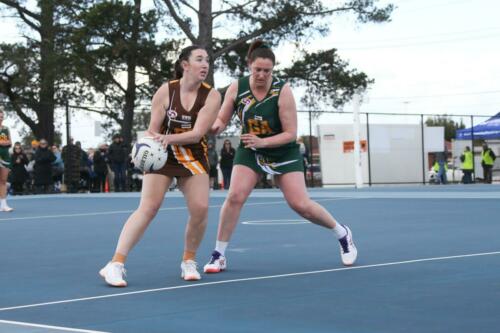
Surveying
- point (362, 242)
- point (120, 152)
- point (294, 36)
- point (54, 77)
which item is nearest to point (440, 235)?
point (362, 242)

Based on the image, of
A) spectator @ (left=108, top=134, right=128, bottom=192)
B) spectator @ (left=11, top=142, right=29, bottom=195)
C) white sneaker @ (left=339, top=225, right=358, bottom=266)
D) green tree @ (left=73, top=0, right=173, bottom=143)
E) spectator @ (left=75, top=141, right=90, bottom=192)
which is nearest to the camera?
white sneaker @ (left=339, top=225, right=358, bottom=266)

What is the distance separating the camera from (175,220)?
14.9 metres

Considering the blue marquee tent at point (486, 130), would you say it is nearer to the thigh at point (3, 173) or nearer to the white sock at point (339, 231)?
the thigh at point (3, 173)

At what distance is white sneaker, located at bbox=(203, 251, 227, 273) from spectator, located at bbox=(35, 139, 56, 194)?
833 inches

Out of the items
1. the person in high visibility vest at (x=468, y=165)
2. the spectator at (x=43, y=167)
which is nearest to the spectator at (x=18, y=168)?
the spectator at (x=43, y=167)

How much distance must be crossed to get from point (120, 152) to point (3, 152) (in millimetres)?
12710

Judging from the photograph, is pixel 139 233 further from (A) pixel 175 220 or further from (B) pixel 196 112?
(A) pixel 175 220

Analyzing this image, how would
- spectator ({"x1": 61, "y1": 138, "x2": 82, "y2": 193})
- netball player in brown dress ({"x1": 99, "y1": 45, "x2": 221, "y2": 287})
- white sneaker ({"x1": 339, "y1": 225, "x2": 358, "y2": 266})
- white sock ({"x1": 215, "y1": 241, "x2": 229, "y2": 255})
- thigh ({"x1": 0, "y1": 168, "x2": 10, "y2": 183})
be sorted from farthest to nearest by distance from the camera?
spectator ({"x1": 61, "y1": 138, "x2": 82, "y2": 193}), thigh ({"x1": 0, "y1": 168, "x2": 10, "y2": 183}), white sneaker ({"x1": 339, "y1": 225, "x2": 358, "y2": 266}), white sock ({"x1": 215, "y1": 241, "x2": 229, "y2": 255}), netball player in brown dress ({"x1": 99, "y1": 45, "x2": 221, "y2": 287})

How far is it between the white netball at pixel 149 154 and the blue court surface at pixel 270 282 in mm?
883

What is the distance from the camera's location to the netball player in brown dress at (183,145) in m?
7.44

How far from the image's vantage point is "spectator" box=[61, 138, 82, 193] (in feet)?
102

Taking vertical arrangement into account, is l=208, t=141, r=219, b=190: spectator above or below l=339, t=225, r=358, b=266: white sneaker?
above

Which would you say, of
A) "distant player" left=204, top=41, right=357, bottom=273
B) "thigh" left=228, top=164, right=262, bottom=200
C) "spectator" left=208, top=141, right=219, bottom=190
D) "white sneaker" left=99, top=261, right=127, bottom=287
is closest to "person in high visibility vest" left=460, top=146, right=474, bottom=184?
"spectator" left=208, top=141, right=219, bottom=190

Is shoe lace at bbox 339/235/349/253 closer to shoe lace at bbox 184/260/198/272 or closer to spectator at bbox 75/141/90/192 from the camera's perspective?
shoe lace at bbox 184/260/198/272
